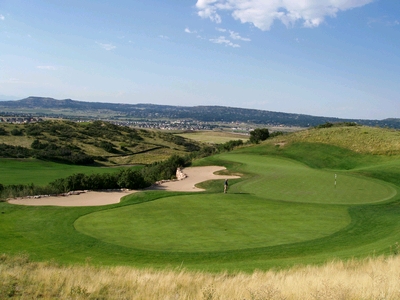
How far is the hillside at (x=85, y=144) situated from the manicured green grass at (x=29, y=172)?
6577 mm

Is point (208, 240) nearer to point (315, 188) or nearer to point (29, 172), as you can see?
point (315, 188)

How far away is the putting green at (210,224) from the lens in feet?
49.1

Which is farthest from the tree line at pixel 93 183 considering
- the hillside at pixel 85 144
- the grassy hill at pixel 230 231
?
the hillside at pixel 85 144

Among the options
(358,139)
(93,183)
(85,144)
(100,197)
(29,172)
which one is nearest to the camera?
(100,197)

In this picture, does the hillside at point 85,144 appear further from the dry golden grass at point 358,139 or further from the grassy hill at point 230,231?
the grassy hill at point 230,231

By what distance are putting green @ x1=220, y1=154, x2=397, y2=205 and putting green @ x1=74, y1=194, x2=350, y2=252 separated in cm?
282

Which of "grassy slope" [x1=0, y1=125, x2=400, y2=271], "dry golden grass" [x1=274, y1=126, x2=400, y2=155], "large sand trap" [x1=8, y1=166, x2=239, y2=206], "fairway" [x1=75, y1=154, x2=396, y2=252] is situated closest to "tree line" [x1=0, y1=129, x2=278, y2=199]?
"large sand trap" [x1=8, y1=166, x2=239, y2=206]

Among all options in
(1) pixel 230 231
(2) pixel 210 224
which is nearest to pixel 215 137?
(2) pixel 210 224

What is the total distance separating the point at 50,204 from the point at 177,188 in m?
12.3

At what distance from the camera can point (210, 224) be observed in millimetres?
17719

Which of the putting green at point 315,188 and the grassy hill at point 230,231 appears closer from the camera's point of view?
the grassy hill at point 230,231

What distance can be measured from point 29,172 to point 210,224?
107 ft

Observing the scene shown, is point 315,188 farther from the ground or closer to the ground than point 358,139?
Result: closer to the ground

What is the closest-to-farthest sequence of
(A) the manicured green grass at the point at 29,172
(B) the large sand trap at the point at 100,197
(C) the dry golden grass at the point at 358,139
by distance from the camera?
1. (B) the large sand trap at the point at 100,197
2. (A) the manicured green grass at the point at 29,172
3. (C) the dry golden grass at the point at 358,139
